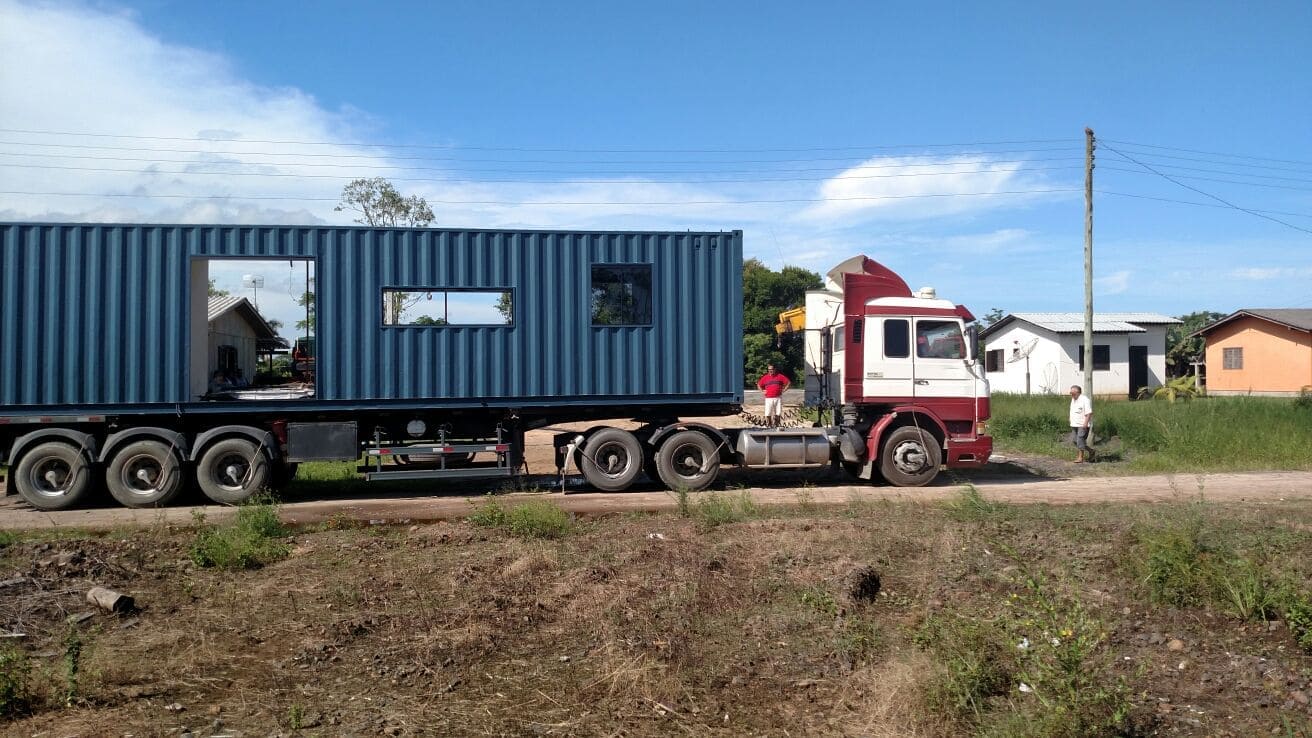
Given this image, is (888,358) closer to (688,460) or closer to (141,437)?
(688,460)

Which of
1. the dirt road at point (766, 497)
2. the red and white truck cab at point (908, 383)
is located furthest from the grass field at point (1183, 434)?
the red and white truck cab at point (908, 383)

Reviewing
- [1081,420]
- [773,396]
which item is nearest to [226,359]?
[773,396]

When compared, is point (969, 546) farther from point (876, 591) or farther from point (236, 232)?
point (236, 232)

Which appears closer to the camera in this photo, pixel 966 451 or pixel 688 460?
pixel 688 460

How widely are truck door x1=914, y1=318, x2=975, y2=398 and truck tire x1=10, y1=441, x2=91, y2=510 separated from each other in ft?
38.1

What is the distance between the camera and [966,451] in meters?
13.0

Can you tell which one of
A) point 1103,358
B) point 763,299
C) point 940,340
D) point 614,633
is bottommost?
point 614,633

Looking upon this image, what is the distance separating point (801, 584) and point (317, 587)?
12.7ft

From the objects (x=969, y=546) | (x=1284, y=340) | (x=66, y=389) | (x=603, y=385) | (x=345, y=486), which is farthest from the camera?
(x=1284, y=340)

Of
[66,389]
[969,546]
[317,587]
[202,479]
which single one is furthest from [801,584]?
[66,389]

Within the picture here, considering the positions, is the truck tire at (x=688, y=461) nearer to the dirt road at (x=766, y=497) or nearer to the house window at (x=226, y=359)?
the dirt road at (x=766, y=497)

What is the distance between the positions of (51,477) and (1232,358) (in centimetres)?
3949

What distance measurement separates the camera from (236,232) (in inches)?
455

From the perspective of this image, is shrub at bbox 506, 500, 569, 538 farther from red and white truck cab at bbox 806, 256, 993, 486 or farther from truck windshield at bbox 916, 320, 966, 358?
truck windshield at bbox 916, 320, 966, 358
